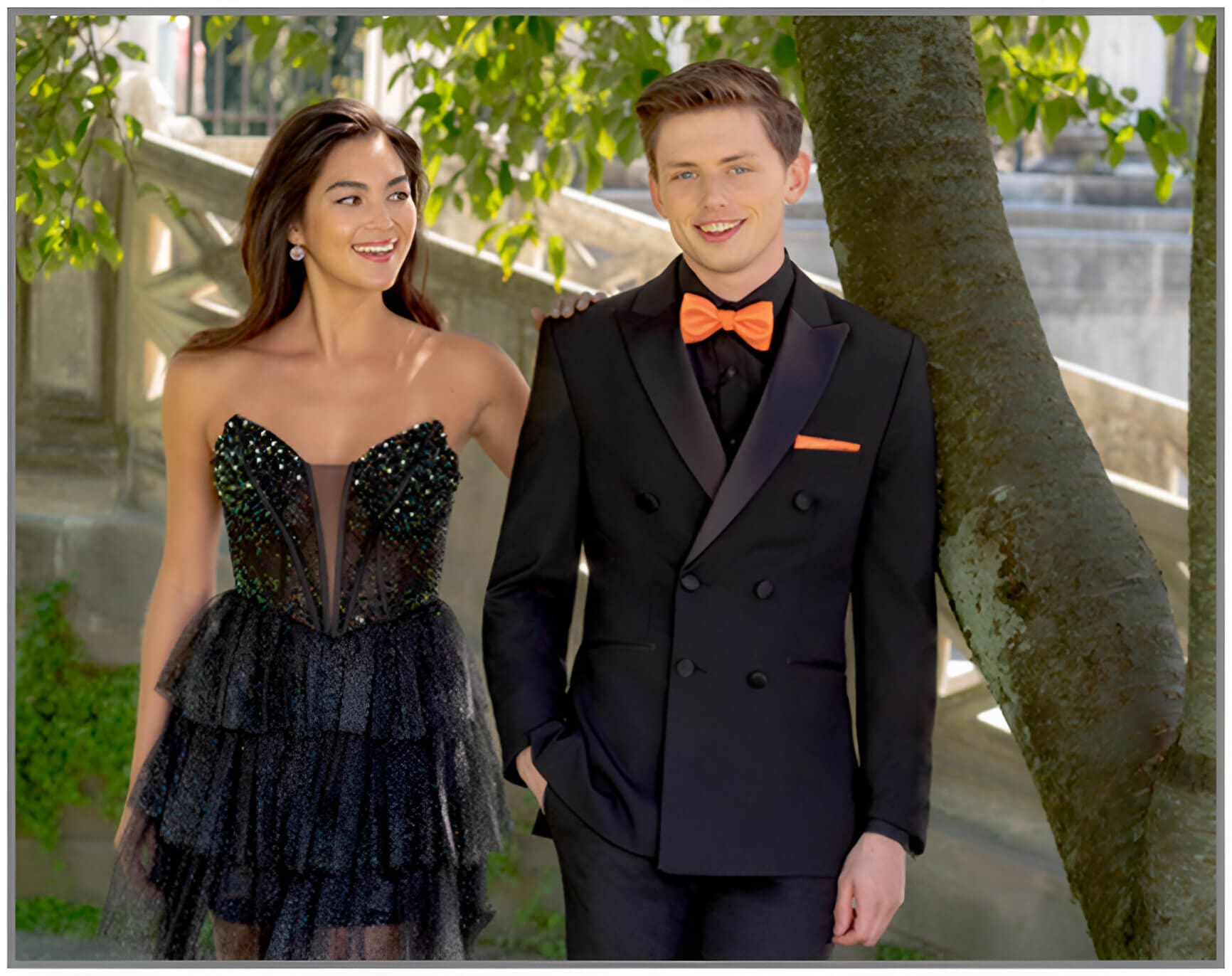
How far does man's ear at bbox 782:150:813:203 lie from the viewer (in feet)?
8.41

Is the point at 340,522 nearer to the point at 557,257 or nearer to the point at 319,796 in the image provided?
the point at 319,796

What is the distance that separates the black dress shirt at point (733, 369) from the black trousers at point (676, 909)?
21 centimetres

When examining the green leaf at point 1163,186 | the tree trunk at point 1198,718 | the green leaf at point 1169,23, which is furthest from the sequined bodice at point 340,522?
the green leaf at point 1163,186

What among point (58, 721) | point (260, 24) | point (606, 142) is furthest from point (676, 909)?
point (58, 721)

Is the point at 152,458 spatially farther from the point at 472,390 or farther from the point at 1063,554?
the point at 1063,554

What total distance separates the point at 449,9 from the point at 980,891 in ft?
13.7

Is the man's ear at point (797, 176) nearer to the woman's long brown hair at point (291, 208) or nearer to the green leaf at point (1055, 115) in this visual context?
the woman's long brown hair at point (291, 208)

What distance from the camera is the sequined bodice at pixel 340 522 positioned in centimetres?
293

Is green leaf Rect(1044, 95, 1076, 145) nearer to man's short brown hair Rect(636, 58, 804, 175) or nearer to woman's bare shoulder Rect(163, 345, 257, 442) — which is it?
man's short brown hair Rect(636, 58, 804, 175)

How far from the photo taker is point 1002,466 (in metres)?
2.58

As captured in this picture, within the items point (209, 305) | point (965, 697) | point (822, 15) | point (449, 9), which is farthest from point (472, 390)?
point (209, 305)

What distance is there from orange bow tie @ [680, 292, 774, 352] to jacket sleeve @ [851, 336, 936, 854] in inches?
9.8

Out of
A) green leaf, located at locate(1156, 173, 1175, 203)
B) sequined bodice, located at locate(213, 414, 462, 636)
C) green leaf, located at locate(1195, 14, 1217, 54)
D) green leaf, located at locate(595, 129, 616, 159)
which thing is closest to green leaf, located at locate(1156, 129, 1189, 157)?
green leaf, located at locate(1156, 173, 1175, 203)

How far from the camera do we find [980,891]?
5.98m
